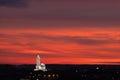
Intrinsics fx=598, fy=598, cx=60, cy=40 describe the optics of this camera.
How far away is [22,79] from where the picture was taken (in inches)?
7116

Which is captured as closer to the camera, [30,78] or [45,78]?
[30,78]

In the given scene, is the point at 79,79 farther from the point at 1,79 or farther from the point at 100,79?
the point at 1,79

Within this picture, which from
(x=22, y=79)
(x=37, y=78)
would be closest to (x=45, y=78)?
(x=37, y=78)

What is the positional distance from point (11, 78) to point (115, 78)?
32.9 metres

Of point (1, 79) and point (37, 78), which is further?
point (37, 78)

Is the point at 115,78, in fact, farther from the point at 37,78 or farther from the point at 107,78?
the point at 37,78

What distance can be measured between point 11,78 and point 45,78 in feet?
48.2

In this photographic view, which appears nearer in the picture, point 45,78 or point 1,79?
point 1,79

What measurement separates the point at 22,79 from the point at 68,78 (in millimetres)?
15778

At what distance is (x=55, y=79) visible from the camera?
191m

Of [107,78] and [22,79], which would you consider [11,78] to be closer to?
[22,79]

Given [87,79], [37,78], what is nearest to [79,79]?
[87,79]

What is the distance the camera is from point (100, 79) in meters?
185

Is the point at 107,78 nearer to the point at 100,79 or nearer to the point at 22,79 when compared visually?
the point at 100,79
